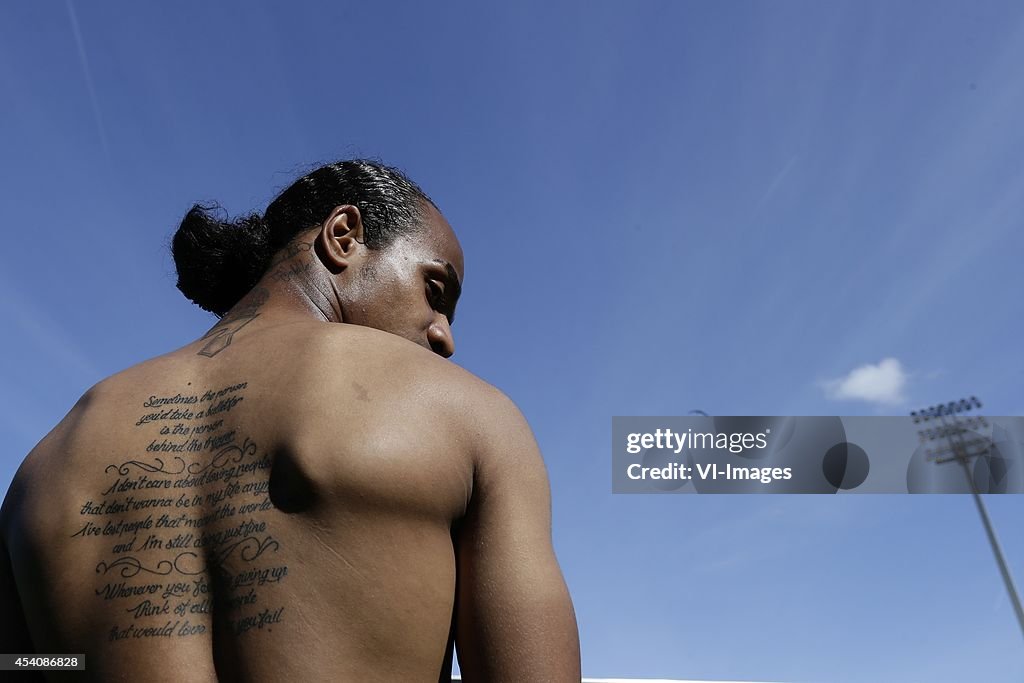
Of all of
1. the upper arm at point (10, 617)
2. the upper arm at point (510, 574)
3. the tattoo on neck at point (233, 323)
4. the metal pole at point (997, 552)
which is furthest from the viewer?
the metal pole at point (997, 552)

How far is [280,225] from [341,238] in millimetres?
280

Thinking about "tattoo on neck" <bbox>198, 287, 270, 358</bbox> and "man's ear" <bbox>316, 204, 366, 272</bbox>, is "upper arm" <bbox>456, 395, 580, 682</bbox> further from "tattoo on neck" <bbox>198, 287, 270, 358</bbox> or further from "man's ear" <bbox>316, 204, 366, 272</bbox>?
"man's ear" <bbox>316, 204, 366, 272</bbox>

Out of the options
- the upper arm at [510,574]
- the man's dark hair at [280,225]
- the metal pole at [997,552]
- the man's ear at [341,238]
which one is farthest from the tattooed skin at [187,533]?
→ the metal pole at [997,552]

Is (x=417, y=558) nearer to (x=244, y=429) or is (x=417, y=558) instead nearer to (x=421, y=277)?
(x=244, y=429)

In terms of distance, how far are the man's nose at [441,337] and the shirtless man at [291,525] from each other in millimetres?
574

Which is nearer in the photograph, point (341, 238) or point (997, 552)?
point (341, 238)

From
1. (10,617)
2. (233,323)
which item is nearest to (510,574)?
(233,323)

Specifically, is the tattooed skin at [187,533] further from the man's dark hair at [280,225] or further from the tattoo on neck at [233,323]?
the man's dark hair at [280,225]

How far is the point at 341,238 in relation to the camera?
2.23 m

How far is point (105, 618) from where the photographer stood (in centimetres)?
143

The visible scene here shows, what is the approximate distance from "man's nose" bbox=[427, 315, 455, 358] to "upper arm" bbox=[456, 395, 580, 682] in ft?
2.36

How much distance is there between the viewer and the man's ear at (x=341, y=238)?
218cm

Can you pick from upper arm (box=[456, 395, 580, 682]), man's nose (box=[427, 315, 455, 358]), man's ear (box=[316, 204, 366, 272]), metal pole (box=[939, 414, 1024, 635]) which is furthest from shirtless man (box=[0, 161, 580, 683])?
metal pole (box=[939, 414, 1024, 635])

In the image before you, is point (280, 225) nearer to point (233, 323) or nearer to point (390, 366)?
point (233, 323)
